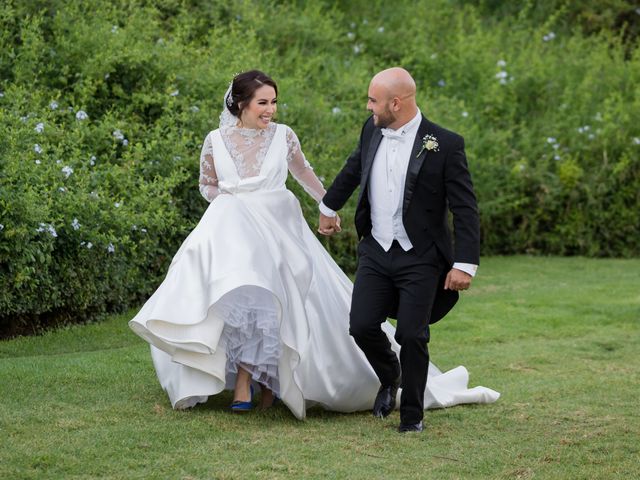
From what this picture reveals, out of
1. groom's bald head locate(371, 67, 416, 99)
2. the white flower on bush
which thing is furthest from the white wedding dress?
the white flower on bush

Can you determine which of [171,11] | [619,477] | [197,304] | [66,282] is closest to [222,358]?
[197,304]

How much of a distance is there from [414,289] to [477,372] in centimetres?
213

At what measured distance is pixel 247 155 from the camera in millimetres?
6375

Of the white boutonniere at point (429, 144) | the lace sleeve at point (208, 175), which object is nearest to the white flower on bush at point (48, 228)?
the lace sleeve at point (208, 175)

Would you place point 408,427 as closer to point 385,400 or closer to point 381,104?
point 385,400

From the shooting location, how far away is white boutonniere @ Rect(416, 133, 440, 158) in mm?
5688

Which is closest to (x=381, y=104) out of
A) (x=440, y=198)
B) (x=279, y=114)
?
(x=440, y=198)

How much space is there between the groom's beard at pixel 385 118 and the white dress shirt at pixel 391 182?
0.15 ft

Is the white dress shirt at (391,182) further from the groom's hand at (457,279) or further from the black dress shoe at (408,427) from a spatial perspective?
the black dress shoe at (408,427)

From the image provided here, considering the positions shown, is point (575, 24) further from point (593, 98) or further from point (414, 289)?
point (414, 289)

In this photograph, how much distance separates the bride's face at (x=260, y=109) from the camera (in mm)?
6320

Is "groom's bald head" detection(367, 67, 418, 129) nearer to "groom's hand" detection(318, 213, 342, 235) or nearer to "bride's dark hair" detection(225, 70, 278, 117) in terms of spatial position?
"groom's hand" detection(318, 213, 342, 235)

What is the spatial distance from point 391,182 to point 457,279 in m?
0.60

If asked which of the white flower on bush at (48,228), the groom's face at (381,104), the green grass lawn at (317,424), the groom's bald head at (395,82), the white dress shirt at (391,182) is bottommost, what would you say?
the green grass lawn at (317,424)
